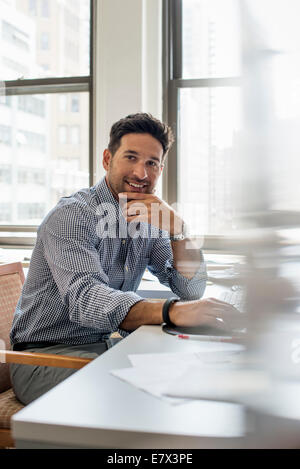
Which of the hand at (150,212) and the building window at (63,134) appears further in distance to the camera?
the building window at (63,134)

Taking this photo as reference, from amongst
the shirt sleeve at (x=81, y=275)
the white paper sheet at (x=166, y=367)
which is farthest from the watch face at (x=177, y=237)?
the white paper sheet at (x=166, y=367)

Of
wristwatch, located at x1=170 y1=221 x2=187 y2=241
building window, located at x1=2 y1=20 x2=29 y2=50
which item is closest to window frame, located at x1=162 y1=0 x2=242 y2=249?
building window, located at x1=2 y1=20 x2=29 y2=50

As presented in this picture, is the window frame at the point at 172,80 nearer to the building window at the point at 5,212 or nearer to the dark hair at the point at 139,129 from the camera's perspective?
the building window at the point at 5,212

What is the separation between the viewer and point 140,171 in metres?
1.80

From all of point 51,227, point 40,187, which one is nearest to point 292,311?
point 51,227

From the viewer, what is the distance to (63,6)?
10.9 ft

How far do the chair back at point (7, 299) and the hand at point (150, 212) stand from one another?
1.52 ft

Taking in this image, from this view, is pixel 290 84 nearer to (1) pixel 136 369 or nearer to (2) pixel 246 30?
(2) pixel 246 30

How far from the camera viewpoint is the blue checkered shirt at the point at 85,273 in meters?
1.36

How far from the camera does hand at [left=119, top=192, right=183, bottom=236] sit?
167 cm

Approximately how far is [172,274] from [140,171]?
0.39 meters

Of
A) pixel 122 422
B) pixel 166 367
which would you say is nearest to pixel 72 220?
pixel 166 367

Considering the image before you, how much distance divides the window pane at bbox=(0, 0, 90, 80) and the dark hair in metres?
1.61
